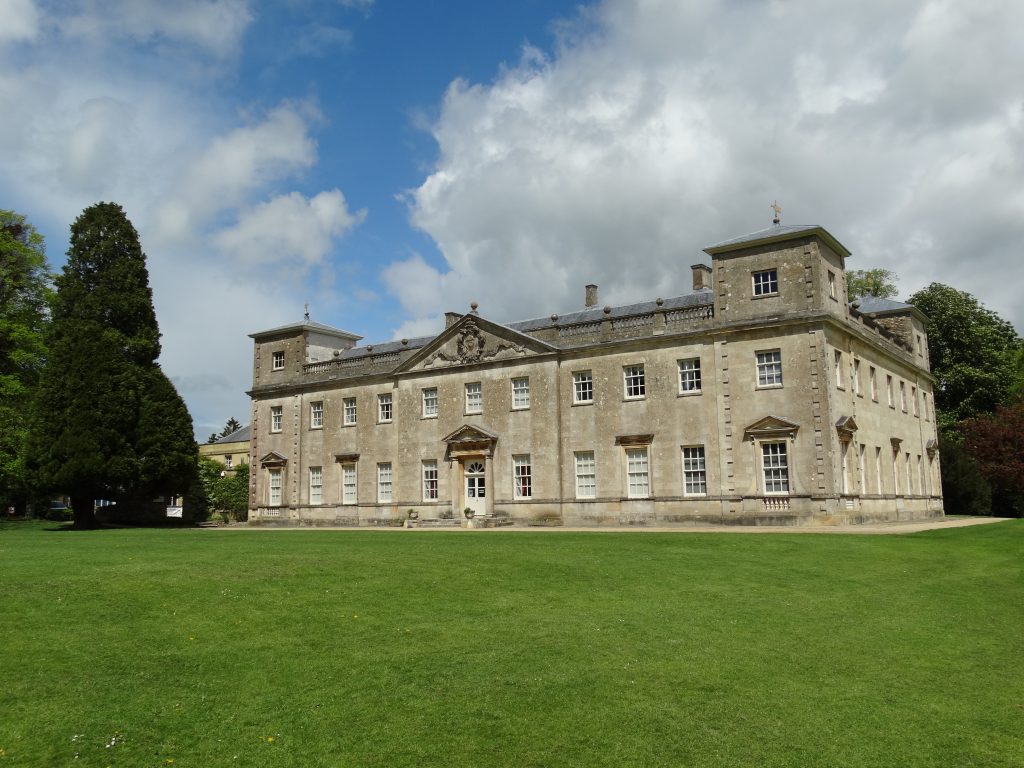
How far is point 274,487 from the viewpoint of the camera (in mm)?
43906

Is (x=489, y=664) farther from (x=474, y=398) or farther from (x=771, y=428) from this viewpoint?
(x=474, y=398)

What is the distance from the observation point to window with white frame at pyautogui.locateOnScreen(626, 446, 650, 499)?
32500mm

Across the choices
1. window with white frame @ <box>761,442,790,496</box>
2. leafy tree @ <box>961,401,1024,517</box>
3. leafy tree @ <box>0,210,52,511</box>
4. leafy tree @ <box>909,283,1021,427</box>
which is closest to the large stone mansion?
window with white frame @ <box>761,442,790,496</box>

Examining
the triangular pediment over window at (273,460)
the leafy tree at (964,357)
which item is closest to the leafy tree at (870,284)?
the leafy tree at (964,357)

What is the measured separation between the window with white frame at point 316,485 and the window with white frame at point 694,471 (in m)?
19.0

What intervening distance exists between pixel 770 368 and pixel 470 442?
1299 centimetres

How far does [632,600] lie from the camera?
12.8 meters

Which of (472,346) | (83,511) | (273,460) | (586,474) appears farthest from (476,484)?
(83,511)

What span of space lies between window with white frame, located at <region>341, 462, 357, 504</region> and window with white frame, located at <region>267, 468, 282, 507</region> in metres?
4.36

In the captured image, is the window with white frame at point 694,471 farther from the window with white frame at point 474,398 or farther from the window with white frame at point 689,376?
the window with white frame at point 474,398

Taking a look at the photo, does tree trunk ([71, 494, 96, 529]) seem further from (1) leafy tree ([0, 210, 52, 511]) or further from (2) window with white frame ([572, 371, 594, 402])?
(2) window with white frame ([572, 371, 594, 402])

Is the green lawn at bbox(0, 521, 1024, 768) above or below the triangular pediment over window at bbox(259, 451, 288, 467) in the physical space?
below

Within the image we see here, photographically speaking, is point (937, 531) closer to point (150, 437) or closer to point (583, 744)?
point (583, 744)

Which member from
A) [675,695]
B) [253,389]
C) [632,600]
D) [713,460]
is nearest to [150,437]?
[253,389]
